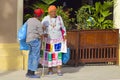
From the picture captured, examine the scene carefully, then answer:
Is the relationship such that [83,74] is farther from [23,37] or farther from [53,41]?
[23,37]

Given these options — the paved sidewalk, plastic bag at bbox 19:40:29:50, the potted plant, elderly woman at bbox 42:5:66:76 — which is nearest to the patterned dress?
elderly woman at bbox 42:5:66:76

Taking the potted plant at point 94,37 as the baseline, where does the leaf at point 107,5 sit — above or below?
above

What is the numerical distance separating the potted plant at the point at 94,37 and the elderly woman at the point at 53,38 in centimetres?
154

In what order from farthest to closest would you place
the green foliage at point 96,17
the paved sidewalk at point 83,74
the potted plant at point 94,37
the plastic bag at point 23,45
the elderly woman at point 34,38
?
the green foliage at point 96,17
the potted plant at point 94,37
the paved sidewalk at point 83,74
the plastic bag at point 23,45
the elderly woman at point 34,38

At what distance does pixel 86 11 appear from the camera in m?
12.5

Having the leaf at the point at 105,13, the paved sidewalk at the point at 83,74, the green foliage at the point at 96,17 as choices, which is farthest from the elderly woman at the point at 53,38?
the leaf at the point at 105,13

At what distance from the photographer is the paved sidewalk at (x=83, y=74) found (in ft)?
33.5

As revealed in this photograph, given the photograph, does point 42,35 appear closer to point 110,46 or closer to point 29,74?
point 29,74

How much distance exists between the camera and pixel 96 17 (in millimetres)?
12453

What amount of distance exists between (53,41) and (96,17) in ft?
8.38

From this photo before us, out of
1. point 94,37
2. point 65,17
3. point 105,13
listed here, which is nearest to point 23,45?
point 65,17

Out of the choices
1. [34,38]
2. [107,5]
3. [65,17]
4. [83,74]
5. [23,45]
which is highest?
[107,5]

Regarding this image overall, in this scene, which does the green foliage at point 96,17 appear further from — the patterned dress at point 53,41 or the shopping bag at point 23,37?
the shopping bag at point 23,37

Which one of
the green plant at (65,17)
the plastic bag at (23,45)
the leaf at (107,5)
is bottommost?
the plastic bag at (23,45)
